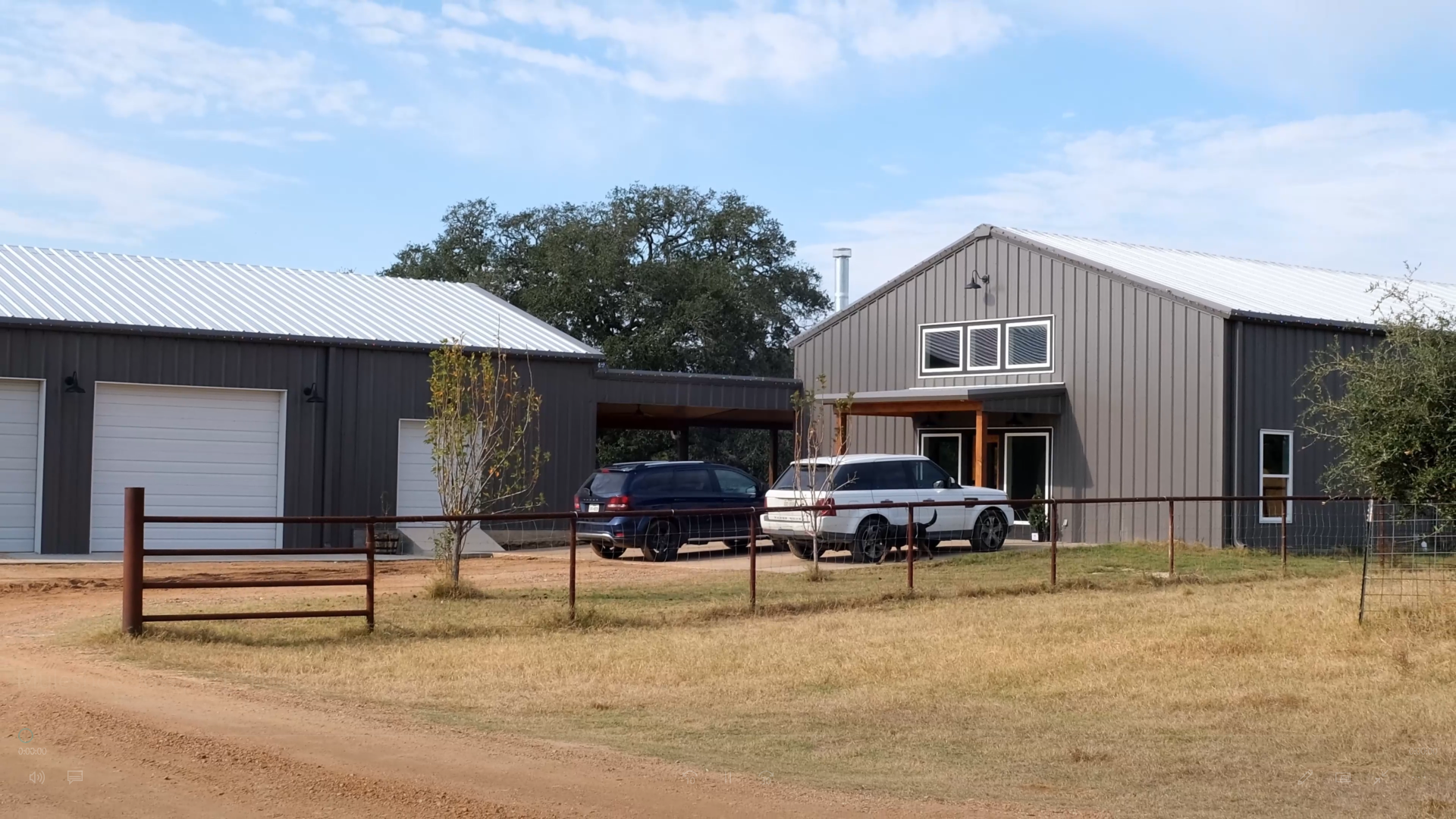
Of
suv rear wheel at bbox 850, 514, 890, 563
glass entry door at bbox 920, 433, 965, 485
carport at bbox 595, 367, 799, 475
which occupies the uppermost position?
carport at bbox 595, 367, 799, 475

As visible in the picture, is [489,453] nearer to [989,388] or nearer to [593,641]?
[593,641]

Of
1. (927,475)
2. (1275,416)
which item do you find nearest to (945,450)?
(1275,416)

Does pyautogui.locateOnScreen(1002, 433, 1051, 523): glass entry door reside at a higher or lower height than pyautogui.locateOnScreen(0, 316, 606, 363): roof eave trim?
lower

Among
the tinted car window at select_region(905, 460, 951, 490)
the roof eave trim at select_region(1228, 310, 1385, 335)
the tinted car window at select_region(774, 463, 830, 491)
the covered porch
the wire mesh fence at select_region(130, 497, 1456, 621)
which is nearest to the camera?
the wire mesh fence at select_region(130, 497, 1456, 621)

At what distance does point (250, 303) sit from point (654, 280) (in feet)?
77.3

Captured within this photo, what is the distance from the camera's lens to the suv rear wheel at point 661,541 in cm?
2262

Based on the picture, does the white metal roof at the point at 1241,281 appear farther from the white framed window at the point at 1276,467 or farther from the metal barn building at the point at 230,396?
the metal barn building at the point at 230,396

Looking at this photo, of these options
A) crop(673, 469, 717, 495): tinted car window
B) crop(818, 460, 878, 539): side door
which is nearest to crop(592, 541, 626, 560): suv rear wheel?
crop(673, 469, 717, 495): tinted car window

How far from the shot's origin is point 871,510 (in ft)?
73.6

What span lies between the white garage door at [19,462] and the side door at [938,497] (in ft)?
44.1

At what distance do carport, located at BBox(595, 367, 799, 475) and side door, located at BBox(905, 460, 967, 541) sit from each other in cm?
712

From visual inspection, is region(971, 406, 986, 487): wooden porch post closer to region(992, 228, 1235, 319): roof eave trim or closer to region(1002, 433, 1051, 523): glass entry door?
region(1002, 433, 1051, 523): glass entry door

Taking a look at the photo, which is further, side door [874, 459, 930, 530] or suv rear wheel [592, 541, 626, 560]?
suv rear wheel [592, 541, 626, 560]

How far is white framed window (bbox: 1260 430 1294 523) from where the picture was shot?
26.3m
